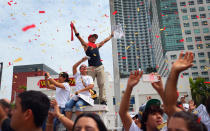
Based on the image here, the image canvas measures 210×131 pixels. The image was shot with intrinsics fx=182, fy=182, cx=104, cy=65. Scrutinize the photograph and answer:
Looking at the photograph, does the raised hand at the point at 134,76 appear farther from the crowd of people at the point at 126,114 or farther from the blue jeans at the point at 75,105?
the blue jeans at the point at 75,105

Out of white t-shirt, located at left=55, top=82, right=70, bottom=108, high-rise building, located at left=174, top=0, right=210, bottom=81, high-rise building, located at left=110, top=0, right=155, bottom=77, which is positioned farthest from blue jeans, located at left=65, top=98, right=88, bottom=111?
high-rise building, located at left=174, top=0, right=210, bottom=81

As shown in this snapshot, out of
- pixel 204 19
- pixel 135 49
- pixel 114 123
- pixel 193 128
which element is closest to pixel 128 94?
pixel 193 128

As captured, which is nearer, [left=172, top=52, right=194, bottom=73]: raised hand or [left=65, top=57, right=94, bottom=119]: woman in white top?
[left=172, top=52, right=194, bottom=73]: raised hand

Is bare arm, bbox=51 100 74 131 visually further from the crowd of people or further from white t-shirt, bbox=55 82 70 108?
white t-shirt, bbox=55 82 70 108

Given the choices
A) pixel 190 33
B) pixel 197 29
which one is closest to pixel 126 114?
pixel 190 33

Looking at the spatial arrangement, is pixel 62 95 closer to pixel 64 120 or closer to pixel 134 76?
pixel 64 120

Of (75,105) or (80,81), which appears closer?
(75,105)

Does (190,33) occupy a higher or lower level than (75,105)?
higher

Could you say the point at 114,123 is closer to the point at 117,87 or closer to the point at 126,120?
the point at 117,87

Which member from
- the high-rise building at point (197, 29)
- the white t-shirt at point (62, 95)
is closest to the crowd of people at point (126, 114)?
the white t-shirt at point (62, 95)

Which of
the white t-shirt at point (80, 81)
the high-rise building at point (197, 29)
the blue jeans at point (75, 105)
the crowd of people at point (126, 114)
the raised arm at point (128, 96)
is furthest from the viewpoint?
the high-rise building at point (197, 29)

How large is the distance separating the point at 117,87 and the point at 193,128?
5999mm

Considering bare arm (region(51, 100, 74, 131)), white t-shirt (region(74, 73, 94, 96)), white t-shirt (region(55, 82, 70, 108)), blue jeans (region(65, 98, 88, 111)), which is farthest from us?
white t-shirt (region(74, 73, 94, 96))

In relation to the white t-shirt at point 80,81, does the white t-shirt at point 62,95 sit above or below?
below
